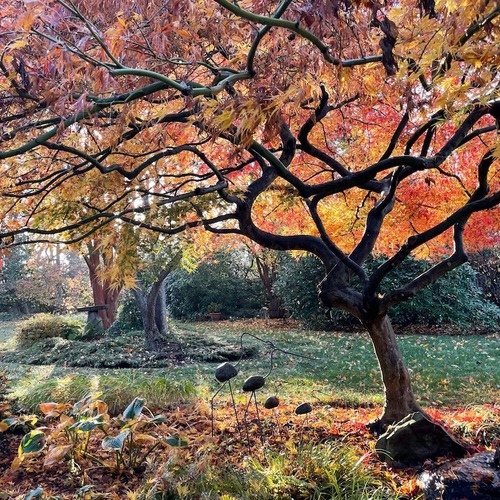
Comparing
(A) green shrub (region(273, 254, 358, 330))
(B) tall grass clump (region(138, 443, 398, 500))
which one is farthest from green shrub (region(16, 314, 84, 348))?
(B) tall grass clump (region(138, 443, 398, 500))

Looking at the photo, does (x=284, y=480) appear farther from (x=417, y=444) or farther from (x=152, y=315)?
(x=152, y=315)

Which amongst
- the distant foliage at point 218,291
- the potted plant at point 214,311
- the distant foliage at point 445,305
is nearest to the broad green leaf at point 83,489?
the distant foliage at point 445,305

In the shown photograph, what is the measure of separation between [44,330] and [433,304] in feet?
35.8

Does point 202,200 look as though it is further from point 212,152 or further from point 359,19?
point 359,19

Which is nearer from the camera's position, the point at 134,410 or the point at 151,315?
the point at 134,410

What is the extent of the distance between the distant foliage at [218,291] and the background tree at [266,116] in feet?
41.9

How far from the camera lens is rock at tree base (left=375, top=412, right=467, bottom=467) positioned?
3311 mm

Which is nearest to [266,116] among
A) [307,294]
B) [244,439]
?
[244,439]

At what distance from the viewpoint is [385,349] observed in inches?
157

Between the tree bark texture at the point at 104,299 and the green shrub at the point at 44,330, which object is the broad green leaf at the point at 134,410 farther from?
the tree bark texture at the point at 104,299

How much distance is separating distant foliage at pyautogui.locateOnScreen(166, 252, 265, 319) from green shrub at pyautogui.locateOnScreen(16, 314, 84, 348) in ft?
19.6

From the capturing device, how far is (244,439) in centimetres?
403

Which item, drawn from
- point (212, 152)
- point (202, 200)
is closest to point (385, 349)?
point (202, 200)

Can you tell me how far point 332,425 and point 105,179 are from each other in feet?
10.0
